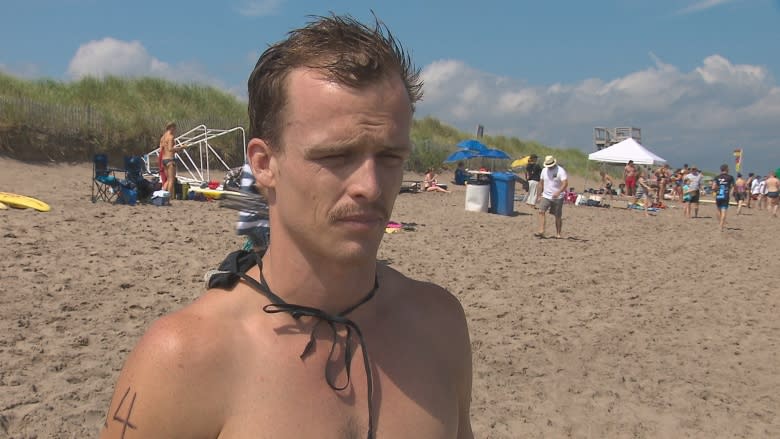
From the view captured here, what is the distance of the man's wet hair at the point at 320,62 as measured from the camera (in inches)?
47.1

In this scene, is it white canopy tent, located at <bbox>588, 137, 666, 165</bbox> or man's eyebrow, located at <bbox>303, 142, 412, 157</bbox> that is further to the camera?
white canopy tent, located at <bbox>588, 137, 666, 165</bbox>

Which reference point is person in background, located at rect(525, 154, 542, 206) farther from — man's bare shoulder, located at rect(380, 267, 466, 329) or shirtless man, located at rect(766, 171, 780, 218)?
man's bare shoulder, located at rect(380, 267, 466, 329)

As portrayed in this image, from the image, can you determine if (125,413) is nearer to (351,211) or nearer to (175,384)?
(175,384)

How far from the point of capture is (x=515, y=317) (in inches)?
254

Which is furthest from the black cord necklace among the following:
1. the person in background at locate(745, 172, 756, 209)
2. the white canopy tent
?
the person in background at locate(745, 172, 756, 209)

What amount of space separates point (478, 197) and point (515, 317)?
30.7 feet

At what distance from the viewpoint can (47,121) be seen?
1694 centimetres

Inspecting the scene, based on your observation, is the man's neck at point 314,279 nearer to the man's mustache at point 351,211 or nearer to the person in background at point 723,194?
the man's mustache at point 351,211

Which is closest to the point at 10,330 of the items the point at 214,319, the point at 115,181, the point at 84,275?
the point at 84,275

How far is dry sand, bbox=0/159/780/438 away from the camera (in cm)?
423

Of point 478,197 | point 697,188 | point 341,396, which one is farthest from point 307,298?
point 697,188

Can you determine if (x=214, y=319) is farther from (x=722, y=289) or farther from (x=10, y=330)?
(x=722, y=289)

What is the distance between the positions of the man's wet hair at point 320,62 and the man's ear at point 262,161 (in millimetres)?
16

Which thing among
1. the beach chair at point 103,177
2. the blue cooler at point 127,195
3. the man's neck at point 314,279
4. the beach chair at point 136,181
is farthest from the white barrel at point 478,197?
the man's neck at point 314,279
